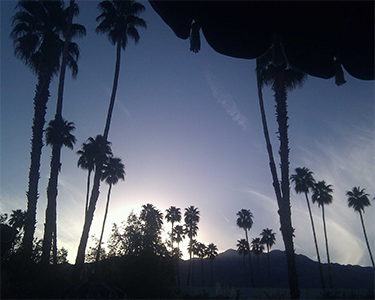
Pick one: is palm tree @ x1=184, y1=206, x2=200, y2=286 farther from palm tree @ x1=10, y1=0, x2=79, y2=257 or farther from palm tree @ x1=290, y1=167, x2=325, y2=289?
palm tree @ x1=10, y1=0, x2=79, y2=257

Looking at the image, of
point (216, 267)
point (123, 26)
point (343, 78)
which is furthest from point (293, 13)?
point (216, 267)

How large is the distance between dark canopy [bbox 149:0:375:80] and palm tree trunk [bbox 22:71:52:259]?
52.0ft

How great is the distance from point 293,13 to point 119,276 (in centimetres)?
1523

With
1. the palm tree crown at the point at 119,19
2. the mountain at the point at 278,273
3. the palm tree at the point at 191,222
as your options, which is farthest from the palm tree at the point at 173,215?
the palm tree crown at the point at 119,19

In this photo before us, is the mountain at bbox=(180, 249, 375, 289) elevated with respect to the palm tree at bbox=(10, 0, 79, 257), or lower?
lower

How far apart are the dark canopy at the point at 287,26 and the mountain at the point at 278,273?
80023 mm

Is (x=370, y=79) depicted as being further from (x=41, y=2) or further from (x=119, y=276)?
(x=41, y=2)

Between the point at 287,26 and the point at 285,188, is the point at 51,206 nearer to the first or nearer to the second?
the point at 285,188

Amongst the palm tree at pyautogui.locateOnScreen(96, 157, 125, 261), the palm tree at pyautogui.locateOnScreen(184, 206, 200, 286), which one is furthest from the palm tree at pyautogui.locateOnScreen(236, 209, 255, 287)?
the palm tree at pyautogui.locateOnScreen(96, 157, 125, 261)

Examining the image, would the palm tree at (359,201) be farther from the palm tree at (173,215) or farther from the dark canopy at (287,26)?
the dark canopy at (287,26)

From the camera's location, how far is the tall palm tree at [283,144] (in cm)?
1493

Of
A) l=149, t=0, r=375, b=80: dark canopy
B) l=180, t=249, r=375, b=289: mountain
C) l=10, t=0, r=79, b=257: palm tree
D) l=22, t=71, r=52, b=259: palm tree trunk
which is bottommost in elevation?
l=180, t=249, r=375, b=289: mountain

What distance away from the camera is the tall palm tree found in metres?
14.9

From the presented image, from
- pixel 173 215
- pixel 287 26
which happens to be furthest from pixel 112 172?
pixel 287 26
